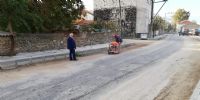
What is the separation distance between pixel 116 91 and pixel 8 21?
1067 centimetres

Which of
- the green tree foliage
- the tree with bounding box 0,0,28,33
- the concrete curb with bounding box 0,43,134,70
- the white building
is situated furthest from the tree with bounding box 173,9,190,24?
the tree with bounding box 0,0,28,33

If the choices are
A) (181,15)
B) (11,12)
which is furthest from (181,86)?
(181,15)

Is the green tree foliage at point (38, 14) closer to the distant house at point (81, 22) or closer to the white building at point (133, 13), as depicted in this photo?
the distant house at point (81, 22)

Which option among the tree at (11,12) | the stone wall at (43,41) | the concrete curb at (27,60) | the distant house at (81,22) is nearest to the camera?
the concrete curb at (27,60)

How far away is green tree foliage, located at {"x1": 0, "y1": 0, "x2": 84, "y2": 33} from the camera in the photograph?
1724 cm

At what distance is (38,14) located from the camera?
2119cm

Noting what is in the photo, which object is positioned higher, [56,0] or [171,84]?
[56,0]

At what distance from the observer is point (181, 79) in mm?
12133

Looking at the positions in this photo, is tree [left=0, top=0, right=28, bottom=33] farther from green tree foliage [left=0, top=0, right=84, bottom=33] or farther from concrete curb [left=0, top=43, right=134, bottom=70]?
concrete curb [left=0, top=43, right=134, bottom=70]

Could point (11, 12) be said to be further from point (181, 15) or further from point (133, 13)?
point (181, 15)

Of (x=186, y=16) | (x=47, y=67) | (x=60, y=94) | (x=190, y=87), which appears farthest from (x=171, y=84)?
(x=186, y=16)

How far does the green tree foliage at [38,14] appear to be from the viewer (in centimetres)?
1724

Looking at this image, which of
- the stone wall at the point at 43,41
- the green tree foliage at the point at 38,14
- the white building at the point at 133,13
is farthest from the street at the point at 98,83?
the white building at the point at 133,13

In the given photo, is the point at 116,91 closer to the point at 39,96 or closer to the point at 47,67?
the point at 39,96
